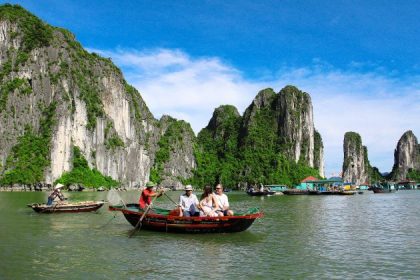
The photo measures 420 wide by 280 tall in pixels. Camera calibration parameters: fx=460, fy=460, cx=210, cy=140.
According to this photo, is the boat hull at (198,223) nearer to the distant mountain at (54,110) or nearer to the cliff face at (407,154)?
the distant mountain at (54,110)

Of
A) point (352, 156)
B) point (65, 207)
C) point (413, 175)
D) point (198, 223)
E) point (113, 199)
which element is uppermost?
point (352, 156)

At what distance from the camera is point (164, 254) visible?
1430cm

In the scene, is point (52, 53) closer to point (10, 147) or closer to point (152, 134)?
point (10, 147)

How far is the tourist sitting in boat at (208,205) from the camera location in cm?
1844

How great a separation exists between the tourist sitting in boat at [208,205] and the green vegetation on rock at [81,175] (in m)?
74.4

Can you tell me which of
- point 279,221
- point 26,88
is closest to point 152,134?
point 26,88

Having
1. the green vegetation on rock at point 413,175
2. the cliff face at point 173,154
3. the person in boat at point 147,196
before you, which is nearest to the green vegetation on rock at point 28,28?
the cliff face at point 173,154

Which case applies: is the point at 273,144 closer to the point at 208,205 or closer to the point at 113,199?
the point at 113,199

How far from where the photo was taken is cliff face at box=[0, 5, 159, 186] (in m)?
89.6

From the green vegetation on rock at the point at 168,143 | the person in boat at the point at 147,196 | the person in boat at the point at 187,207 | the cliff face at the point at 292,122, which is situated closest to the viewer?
the person in boat at the point at 187,207

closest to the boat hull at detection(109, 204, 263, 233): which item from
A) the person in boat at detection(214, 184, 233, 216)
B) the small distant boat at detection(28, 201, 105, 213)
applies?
the person in boat at detection(214, 184, 233, 216)

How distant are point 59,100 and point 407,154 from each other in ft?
413

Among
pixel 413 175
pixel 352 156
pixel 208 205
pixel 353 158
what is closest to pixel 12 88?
pixel 208 205

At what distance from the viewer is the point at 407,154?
6540 inches
